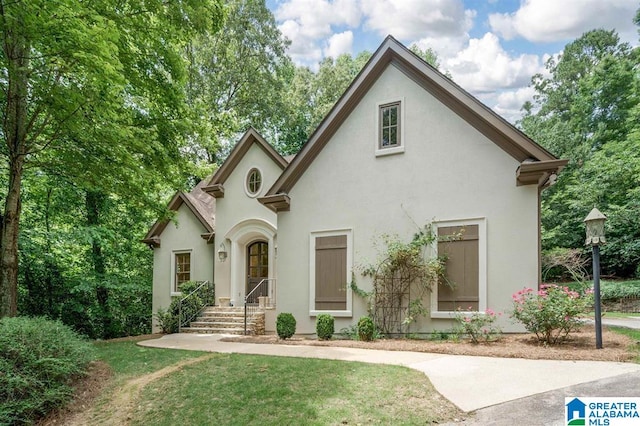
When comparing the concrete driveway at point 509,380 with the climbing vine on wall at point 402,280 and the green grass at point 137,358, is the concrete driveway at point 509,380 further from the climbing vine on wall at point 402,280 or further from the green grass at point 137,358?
the climbing vine on wall at point 402,280

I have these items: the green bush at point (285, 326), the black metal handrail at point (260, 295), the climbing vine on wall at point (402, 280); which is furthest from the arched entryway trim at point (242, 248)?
the climbing vine on wall at point (402, 280)

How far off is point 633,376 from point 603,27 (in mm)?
35047

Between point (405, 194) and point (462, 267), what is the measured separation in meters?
2.16

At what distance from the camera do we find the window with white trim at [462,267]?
9.36 metres

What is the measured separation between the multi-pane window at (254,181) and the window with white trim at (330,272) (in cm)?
370

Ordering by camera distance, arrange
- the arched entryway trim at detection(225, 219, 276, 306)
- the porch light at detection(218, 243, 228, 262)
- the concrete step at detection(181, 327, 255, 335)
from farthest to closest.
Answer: the porch light at detection(218, 243, 228, 262) < the arched entryway trim at detection(225, 219, 276, 306) < the concrete step at detection(181, 327, 255, 335)

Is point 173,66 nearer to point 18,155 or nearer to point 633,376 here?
point 18,155

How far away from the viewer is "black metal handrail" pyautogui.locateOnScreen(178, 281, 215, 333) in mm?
13402

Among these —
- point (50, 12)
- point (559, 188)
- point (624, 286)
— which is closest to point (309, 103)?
point (559, 188)

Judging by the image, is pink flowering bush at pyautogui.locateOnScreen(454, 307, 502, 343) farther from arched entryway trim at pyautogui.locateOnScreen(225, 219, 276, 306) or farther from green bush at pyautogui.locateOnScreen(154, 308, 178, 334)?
green bush at pyautogui.locateOnScreen(154, 308, 178, 334)

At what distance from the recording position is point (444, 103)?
10.1m

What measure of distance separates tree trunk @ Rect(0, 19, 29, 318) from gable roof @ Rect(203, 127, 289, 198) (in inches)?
256

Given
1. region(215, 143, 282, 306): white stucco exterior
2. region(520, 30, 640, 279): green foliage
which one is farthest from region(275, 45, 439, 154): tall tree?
region(215, 143, 282, 306): white stucco exterior

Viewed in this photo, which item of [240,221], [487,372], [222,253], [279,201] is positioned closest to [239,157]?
[240,221]
